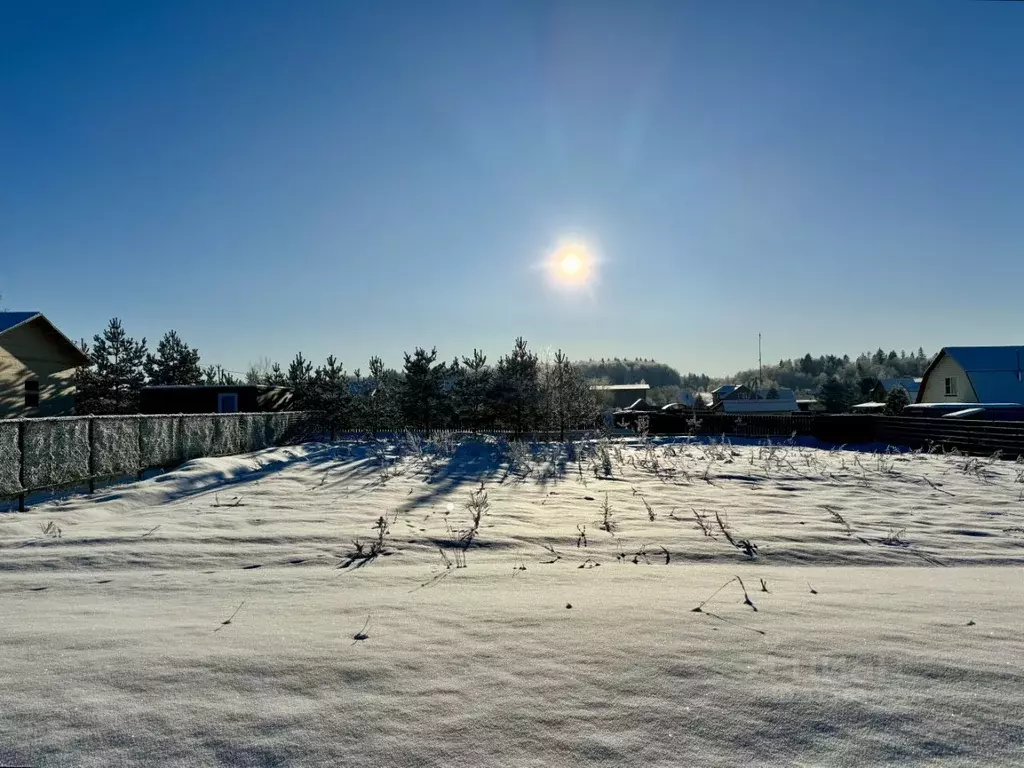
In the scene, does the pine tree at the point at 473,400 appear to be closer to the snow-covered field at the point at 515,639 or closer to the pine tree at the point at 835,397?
the snow-covered field at the point at 515,639

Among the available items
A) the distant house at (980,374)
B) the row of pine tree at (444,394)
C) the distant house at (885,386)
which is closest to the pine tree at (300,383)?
the row of pine tree at (444,394)

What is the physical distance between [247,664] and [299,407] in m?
→ 27.9

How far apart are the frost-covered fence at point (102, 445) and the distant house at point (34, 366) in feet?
34.9

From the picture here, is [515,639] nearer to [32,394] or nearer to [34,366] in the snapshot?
[32,394]

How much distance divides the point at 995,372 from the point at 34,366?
44.1 metres

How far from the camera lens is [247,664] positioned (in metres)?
2.52

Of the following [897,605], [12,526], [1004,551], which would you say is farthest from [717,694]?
[12,526]

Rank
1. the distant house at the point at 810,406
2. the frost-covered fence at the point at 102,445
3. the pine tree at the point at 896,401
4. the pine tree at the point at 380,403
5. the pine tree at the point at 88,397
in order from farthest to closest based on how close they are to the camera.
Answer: the distant house at the point at 810,406 → the pine tree at the point at 896,401 → the pine tree at the point at 88,397 → the pine tree at the point at 380,403 → the frost-covered fence at the point at 102,445

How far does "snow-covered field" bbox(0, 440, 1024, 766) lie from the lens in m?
1.97

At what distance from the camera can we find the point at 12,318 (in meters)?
21.2

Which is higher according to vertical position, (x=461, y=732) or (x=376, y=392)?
(x=376, y=392)

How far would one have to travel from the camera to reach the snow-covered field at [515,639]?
197cm

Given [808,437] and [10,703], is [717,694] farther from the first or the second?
[808,437]

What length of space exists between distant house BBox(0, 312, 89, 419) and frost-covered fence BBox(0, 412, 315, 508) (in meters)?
10.6
